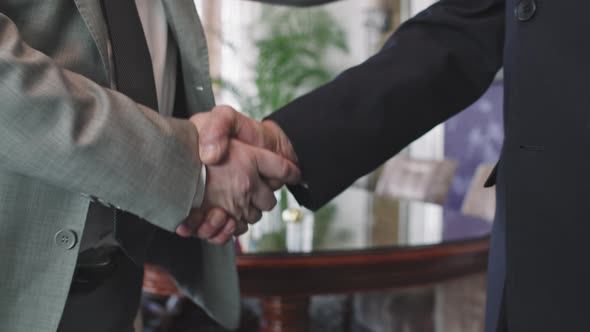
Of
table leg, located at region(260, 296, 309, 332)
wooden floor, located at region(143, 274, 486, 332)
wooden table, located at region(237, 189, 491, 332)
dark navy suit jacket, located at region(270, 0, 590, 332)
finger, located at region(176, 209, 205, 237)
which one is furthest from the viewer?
wooden floor, located at region(143, 274, 486, 332)

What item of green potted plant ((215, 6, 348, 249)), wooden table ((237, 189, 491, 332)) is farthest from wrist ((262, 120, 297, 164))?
green potted plant ((215, 6, 348, 249))

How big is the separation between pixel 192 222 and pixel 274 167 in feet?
0.55

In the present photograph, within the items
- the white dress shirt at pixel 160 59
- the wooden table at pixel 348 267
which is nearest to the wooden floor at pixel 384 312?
the wooden table at pixel 348 267

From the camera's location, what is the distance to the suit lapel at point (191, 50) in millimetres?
914

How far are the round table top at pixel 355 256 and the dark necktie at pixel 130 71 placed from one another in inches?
28.1

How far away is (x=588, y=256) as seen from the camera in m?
0.61

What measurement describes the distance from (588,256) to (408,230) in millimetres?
1212

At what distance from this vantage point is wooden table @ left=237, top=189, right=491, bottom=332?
1.48 meters

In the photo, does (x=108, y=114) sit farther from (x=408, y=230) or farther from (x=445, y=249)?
(x=408, y=230)

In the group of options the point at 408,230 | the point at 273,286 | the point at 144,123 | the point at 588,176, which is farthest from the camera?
the point at 408,230

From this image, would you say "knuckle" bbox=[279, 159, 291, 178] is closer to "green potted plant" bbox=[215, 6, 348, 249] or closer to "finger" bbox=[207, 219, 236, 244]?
"finger" bbox=[207, 219, 236, 244]

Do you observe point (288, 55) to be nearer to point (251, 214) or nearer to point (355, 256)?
point (355, 256)

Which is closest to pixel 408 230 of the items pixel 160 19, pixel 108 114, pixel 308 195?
pixel 308 195

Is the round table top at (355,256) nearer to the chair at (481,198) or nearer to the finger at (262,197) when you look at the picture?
the chair at (481,198)
